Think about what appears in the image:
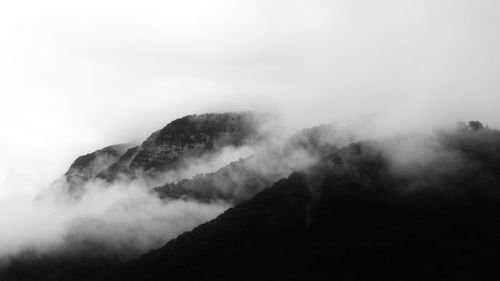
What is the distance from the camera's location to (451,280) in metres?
200

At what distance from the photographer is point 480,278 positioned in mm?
199625

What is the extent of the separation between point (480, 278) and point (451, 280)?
7.50 meters
